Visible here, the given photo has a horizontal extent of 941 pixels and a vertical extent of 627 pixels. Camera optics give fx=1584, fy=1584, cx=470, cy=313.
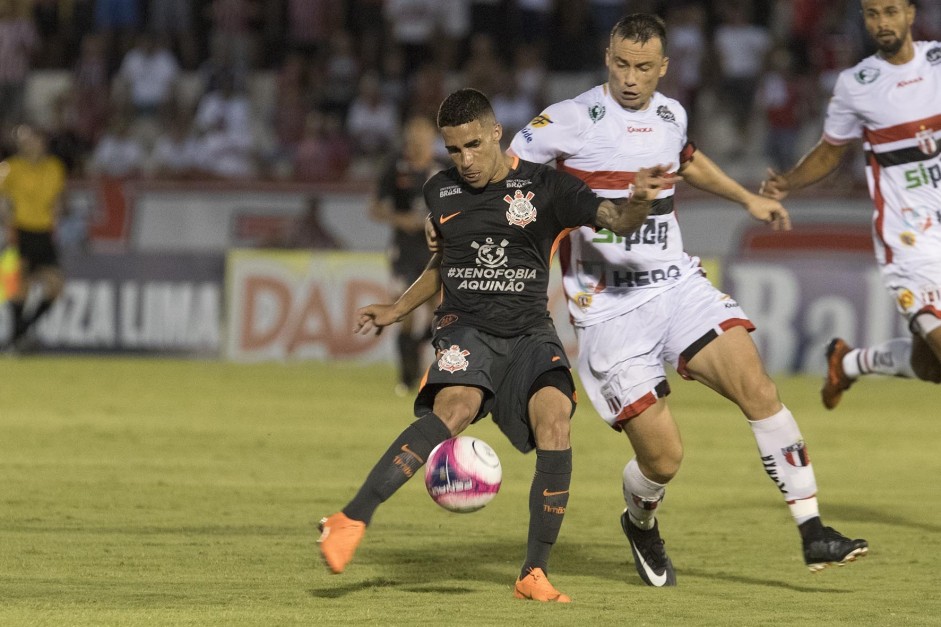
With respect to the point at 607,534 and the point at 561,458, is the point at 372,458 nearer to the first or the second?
the point at 607,534

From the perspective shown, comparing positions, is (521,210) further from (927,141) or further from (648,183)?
(927,141)

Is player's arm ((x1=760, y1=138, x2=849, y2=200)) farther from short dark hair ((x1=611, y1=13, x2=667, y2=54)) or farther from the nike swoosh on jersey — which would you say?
the nike swoosh on jersey

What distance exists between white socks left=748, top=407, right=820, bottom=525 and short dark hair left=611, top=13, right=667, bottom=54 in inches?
69.8

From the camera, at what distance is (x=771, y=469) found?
7102 mm

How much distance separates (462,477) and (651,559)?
1321 millimetres

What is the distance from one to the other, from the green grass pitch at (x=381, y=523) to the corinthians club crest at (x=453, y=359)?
0.97m

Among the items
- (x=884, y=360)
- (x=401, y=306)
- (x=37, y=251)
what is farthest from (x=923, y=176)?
(x=37, y=251)

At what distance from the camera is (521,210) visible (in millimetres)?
6883

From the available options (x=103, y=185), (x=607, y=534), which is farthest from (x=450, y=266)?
(x=103, y=185)

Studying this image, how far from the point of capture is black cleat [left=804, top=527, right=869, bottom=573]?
21.9 feet

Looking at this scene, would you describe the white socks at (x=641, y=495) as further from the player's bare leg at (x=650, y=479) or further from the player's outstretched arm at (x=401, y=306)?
the player's outstretched arm at (x=401, y=306)

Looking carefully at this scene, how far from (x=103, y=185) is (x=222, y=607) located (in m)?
15.6

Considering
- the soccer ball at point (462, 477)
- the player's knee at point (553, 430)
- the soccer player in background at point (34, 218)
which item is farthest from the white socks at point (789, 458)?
the soccer player in background at point (34, 218)

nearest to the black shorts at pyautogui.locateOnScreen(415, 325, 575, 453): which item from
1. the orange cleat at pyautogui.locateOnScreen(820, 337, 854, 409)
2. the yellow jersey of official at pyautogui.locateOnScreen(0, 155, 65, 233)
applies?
the orange cleat at pyautogui.locateOnScreen(820, 337, 854, 409)
